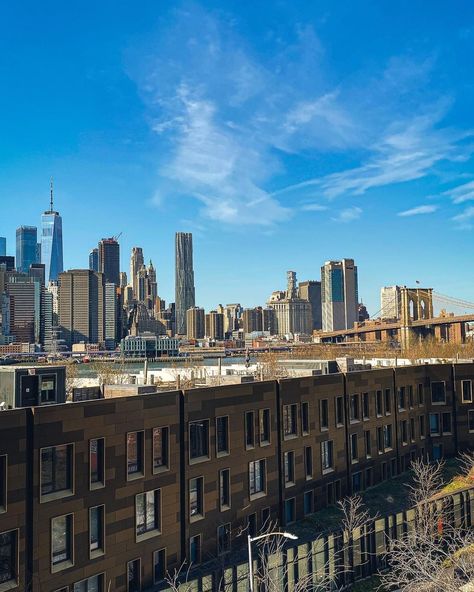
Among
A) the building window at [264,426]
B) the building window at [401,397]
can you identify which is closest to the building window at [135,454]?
the building window at [264,426]

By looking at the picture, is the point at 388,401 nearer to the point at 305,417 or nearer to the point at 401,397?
the point at 401,397

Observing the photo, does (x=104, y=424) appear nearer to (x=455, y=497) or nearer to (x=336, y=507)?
(x=336, y=507)

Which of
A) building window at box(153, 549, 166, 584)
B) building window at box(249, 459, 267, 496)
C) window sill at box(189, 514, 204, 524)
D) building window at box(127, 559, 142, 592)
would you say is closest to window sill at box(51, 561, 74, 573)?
building window at box(127, 559, 142, 592)

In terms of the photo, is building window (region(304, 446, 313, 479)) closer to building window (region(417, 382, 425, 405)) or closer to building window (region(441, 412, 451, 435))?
building window (region(417, 382, 425, 405))

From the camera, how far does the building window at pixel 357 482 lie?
42281 mm

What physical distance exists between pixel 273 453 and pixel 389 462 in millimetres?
15884

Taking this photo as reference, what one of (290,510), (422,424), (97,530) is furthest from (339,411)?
(97,530)

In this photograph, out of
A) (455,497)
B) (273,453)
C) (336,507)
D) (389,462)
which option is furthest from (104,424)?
(389,462)

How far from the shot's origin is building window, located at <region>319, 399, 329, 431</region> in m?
39.2

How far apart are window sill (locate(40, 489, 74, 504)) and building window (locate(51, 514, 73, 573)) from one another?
82 centimetres

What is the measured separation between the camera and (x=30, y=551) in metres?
22.4

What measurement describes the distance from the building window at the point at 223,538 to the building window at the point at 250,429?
4.67 m

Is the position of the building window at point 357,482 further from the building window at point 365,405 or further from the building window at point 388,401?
the building window at point 388,401

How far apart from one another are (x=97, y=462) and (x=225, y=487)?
8824mm
